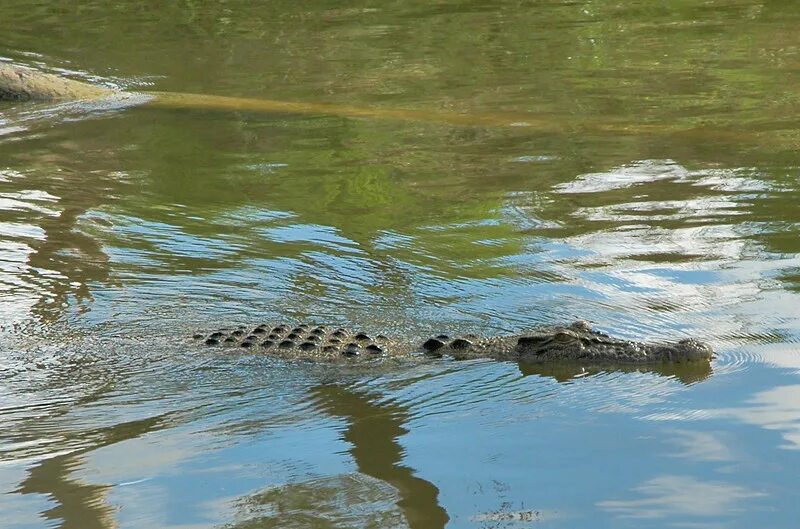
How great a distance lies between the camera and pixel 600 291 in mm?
7688

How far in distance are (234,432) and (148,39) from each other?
15.0 metres

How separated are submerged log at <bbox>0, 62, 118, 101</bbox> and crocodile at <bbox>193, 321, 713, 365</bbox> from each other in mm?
8829

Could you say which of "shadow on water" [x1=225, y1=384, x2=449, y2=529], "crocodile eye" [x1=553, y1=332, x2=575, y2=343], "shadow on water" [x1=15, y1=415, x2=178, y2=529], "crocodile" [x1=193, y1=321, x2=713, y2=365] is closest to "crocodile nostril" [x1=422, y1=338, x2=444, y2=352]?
"crocodile" [x1=193, y1=321, x2=713, y2=365]

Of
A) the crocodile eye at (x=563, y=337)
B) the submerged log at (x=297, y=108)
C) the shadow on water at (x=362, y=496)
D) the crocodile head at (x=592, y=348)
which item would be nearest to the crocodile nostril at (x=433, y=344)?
the crocodile head at (x=592, y=348)


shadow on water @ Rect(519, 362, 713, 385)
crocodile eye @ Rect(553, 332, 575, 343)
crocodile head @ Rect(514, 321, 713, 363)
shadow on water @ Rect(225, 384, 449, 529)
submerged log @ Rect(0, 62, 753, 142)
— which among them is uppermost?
submerged log @ Rect(0, 62, 753, 142)

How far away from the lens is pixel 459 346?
6.77 metres

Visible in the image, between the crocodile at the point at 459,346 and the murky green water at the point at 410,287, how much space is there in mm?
114

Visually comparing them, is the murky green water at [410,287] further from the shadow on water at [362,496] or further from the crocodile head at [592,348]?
the crocodile head at [592,348]

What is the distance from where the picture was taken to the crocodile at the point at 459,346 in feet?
21.6

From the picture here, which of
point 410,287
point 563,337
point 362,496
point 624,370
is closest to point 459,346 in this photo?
point 563,337

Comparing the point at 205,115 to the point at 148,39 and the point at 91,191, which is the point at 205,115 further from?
the point at 148,39

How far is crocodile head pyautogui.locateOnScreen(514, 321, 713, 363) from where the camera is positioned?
6379 mm

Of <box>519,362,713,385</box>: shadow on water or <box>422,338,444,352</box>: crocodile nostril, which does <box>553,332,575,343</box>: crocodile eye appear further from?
<box>422,338,444,352</box>: crocodile nostril

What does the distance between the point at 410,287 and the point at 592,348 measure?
67.2 inches
